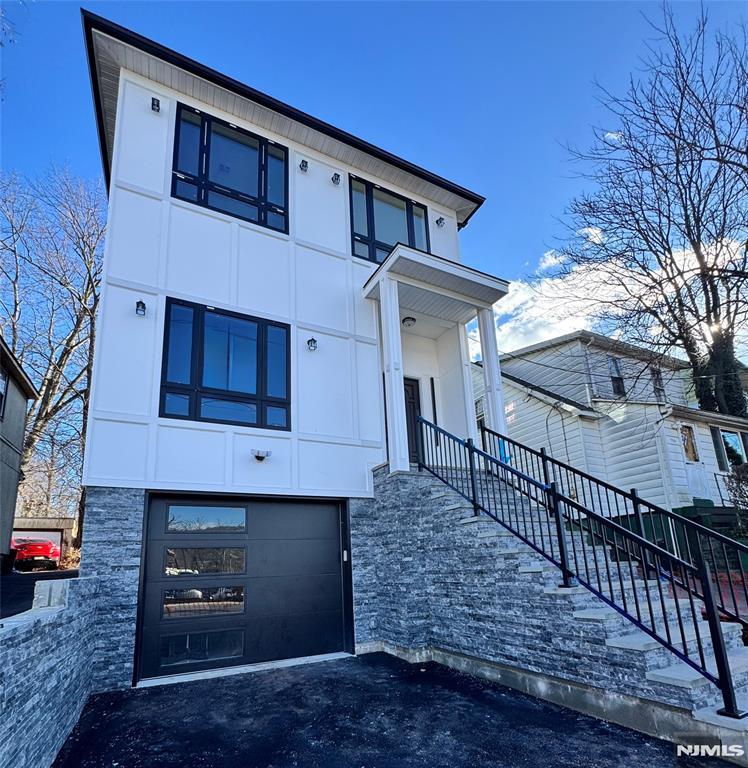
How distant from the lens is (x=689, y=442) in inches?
484

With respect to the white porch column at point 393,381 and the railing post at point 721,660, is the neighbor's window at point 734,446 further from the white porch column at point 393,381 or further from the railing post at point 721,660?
the railing post at point 721,660

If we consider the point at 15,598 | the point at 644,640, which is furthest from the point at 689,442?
the point at 15,598

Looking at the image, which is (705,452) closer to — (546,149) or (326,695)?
(546,149)

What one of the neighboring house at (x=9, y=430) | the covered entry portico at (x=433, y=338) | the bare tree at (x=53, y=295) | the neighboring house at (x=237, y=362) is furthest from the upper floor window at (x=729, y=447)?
the bare tree at (x=53, y=295)

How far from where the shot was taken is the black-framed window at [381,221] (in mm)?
8680

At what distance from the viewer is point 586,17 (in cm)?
798

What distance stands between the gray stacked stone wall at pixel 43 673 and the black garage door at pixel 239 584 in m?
1.05

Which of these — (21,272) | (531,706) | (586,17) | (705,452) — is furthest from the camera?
(21,272)

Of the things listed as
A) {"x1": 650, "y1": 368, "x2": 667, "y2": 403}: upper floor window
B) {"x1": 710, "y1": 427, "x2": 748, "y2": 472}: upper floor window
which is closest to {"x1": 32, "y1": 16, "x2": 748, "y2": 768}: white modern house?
{"x1": 650, "y1": 368, "x2": 667, "y2": 403}: upper floor window

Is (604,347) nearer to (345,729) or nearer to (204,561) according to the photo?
(204,561)

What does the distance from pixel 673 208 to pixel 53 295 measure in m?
15.8

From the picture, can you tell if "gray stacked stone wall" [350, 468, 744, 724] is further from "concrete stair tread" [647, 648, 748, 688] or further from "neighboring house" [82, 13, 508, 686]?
"neighboring house" [82, 13, 508, 686]

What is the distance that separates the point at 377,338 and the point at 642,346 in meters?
4.71

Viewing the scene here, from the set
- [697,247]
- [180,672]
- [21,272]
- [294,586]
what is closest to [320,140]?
[697,247]
